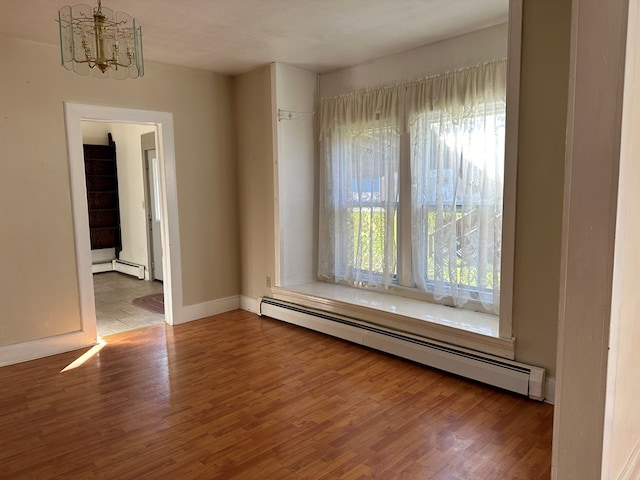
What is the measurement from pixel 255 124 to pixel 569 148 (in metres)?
3.53

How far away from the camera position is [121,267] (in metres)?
7.19

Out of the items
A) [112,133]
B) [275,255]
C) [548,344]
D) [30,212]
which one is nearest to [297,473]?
A: [548,344]

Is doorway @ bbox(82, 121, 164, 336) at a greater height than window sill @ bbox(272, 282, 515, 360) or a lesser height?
greater

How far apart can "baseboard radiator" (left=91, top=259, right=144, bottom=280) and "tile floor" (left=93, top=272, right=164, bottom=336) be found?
0.27ft

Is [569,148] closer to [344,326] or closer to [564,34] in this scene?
[564,34]

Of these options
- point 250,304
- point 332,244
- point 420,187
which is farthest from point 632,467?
point 250,304

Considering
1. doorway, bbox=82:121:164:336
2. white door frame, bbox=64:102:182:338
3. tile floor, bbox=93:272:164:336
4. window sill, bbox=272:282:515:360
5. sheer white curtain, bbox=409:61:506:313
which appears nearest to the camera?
window sill, bbox=272:282:515:360

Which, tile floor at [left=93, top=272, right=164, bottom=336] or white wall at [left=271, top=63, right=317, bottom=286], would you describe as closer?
white wall at [left=271, top=63, right=317, bottom=286]

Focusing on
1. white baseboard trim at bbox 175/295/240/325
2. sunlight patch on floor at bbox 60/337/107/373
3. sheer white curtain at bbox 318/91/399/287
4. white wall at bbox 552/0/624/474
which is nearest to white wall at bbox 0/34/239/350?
sunlight patch on floor at bbox 60/337/107/373

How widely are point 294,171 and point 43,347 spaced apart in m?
2.69

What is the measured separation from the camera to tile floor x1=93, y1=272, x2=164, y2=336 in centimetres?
448

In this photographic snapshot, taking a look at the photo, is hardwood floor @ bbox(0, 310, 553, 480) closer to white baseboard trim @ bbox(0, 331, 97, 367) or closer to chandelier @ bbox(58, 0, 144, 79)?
white baseboard trim @ bbox(0, 331, 97, 367)

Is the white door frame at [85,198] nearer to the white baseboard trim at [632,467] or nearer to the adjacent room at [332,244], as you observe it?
the adjacent room at [332,244]

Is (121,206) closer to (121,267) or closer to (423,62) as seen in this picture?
(121,267)
